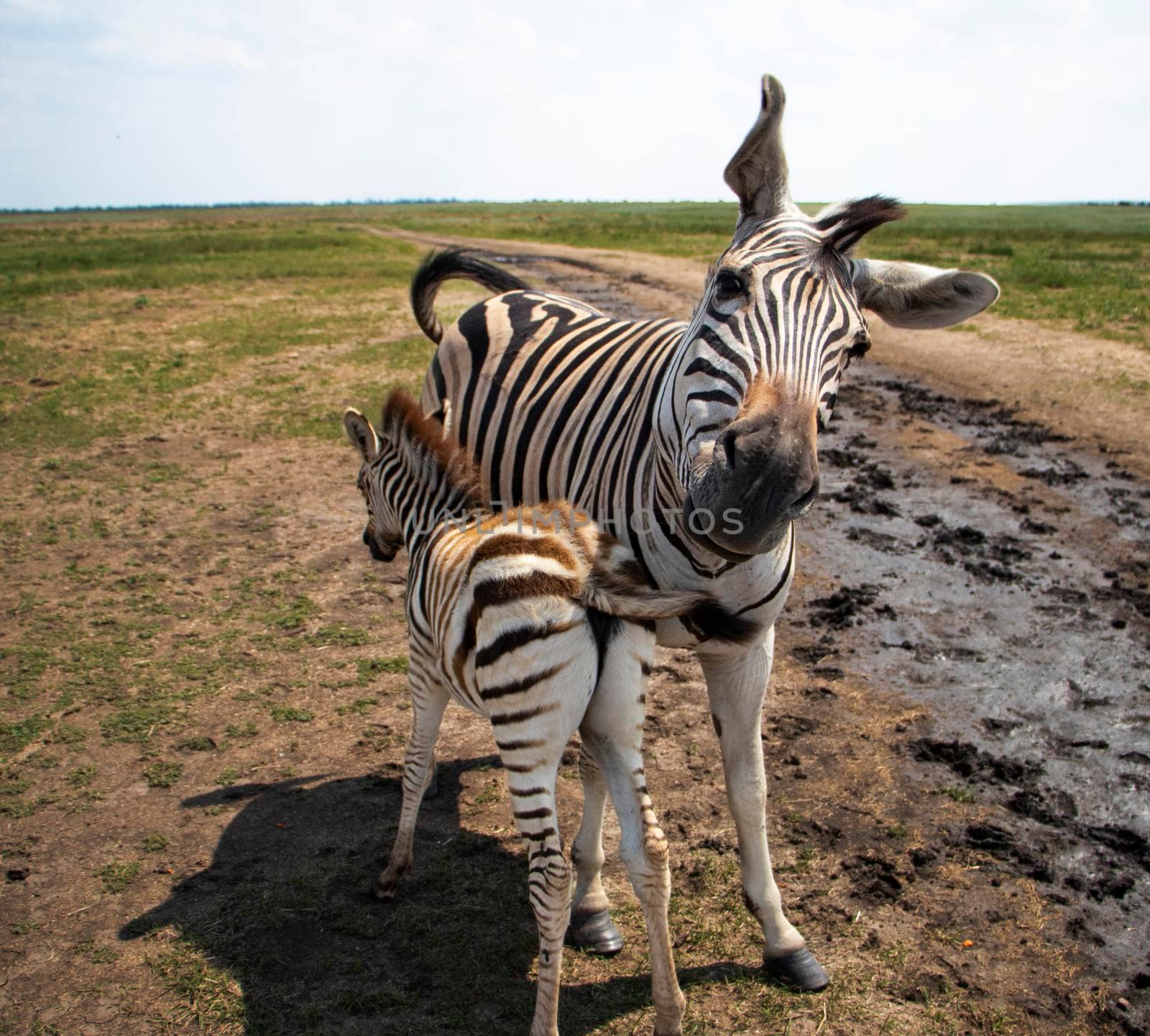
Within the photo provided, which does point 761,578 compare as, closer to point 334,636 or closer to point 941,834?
point 941,834

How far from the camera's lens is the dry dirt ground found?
3.11 meters

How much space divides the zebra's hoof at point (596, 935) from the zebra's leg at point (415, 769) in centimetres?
75

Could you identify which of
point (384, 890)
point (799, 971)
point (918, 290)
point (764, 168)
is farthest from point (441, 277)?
point (799, 971)

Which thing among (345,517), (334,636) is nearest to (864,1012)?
(334,636)

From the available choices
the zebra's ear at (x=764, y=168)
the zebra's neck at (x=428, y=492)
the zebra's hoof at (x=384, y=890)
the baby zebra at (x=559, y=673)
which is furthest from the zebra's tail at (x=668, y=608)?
the zebra's hoof at (x=384, y=890)

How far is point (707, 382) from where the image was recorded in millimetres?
2533

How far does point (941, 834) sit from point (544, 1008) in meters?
1.97

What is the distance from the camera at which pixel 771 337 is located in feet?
8.05

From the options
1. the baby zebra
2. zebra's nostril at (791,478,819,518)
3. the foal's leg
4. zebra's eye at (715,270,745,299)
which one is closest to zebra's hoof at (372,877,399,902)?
the baby zebra

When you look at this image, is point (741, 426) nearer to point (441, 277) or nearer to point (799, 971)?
point (799, 971)

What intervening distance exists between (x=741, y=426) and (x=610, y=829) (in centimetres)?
240

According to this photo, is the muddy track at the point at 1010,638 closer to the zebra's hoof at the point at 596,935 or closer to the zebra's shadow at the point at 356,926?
the zebra's hoof at the point at 596,935

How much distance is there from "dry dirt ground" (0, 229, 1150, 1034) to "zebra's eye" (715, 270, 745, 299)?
2.37m

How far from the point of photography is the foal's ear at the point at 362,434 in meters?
4.26
